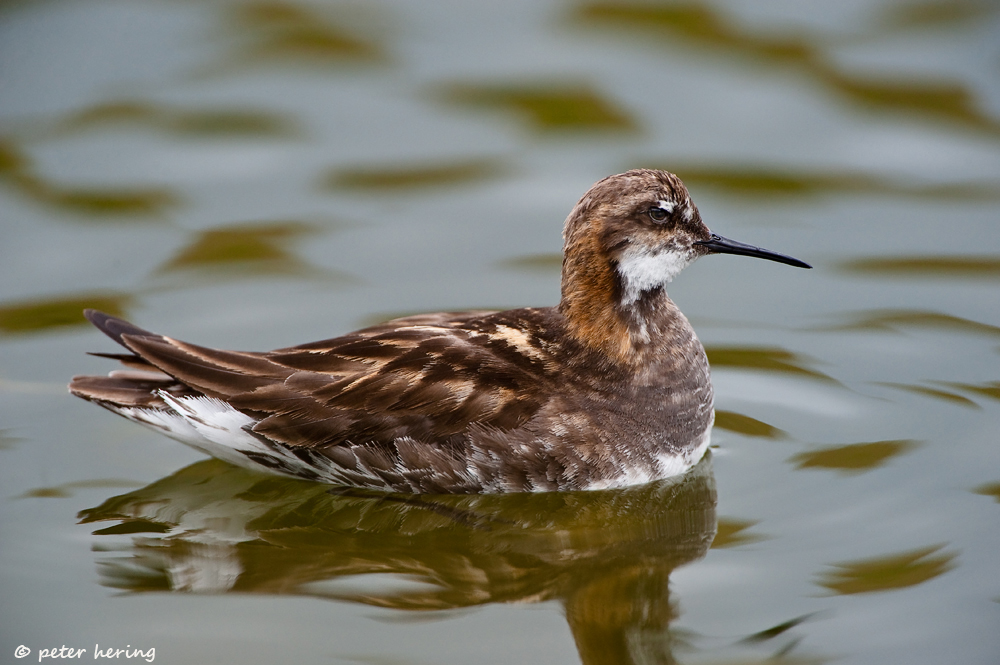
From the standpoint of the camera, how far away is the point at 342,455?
715cm

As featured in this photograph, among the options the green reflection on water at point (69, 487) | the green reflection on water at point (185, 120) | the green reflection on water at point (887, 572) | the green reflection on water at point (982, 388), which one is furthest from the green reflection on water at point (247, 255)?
the green reflection on water at point (887, 572)

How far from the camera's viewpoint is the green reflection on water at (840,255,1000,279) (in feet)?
31.4

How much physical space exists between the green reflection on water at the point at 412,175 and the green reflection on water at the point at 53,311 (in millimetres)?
2466

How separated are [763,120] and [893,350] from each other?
3877 mm

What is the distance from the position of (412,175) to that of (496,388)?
4.53 m

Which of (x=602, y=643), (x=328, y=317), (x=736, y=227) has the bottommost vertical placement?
(x=602, y=643)


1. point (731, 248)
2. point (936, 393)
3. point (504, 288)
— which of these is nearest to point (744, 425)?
Answer: point (731, 248)

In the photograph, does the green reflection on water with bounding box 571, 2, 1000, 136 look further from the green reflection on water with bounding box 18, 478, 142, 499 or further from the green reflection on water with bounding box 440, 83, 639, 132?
the green reflection on water with bounding box 18, 478, 142, 499

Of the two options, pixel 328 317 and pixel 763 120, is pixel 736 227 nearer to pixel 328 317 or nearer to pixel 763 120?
pixel 763 120

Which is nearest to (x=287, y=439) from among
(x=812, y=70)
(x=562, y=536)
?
(x=562, y=536)

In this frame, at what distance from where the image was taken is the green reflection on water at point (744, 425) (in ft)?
25.6

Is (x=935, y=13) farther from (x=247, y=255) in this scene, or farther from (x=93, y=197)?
(x=93, y=197)

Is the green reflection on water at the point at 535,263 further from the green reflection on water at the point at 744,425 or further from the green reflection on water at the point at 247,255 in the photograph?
the green reflection on water at the point at 744,425

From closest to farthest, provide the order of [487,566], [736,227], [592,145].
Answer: [487,566], [736,227], [592,145]
